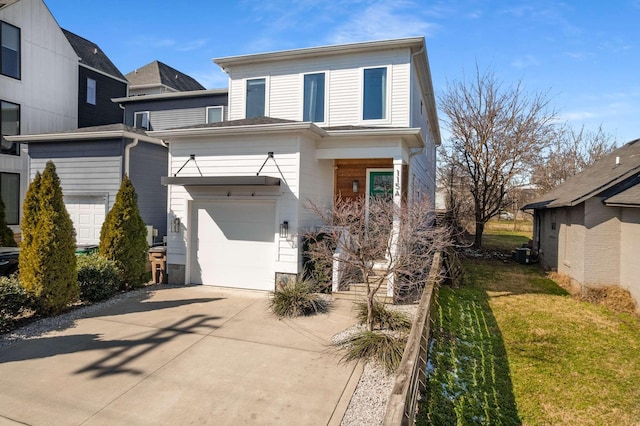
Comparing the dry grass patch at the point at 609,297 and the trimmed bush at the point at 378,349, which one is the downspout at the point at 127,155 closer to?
the trimmed bush at the point at 378,349

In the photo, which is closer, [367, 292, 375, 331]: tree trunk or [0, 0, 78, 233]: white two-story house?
[367, 292, 375, 331]: tree trunk

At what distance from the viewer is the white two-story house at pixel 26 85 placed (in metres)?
A: 14.7

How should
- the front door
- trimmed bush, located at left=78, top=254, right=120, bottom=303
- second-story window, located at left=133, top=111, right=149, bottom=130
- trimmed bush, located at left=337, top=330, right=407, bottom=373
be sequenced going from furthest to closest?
1. second-story window, located at left=133, top=111, right=149, bottom=130
2. the front door
3. trimmed bush, located at left=78, top=254, right=120, bottom=303
4. trimmed bush, located at left=337, top=330, right=407, bottom=373

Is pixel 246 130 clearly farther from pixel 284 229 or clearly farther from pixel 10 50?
pixel 10 50

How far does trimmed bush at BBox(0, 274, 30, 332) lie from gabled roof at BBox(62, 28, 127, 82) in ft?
53.2

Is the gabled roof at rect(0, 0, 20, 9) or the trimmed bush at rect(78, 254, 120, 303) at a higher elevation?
the gabled roof at rect(0, 0, 20, 9)

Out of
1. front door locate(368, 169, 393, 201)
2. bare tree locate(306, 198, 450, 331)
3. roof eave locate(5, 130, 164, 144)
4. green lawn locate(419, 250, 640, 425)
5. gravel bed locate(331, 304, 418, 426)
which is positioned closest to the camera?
gravel bed locate(331, 304, 418, 426)

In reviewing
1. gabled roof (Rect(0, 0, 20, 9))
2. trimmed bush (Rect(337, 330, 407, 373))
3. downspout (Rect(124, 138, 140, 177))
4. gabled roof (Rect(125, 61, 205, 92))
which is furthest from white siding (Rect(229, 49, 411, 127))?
gabled roof (Rect(125, 61, 205, 92))

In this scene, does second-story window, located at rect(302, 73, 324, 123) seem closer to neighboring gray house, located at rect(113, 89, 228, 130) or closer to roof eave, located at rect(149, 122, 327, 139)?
roof eave, located at rect(149, 122, 327, 139)

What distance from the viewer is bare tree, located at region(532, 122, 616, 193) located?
23.9 m

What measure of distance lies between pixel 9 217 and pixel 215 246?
1126cm

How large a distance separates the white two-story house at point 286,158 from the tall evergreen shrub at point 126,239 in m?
0.70

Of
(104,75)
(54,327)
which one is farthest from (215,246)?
(104,75)

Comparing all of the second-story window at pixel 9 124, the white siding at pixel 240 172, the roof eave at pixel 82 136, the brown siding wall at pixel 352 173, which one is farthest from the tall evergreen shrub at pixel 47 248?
the second-story window at pixel 9 124
